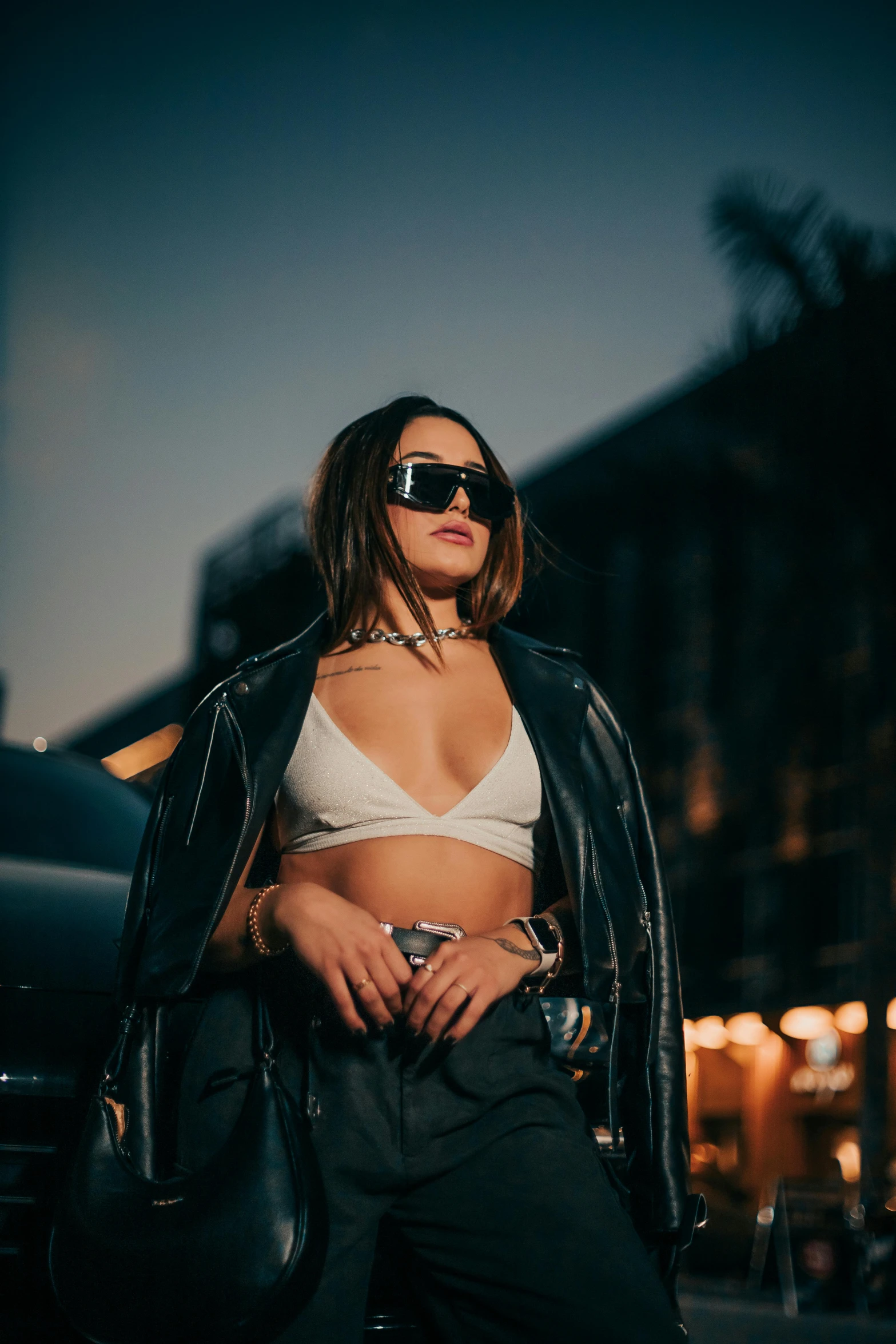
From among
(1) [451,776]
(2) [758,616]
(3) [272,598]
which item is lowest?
(1) [451,776]

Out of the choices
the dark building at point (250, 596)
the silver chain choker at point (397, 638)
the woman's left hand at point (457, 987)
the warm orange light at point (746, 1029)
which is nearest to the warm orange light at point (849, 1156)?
the warm orange light at point (746, 1029)

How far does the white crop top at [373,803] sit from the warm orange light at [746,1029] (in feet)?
76.1

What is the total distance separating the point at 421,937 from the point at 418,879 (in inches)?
4.7

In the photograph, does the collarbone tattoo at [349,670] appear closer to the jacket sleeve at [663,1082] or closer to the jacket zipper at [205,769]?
the jacket zipper at [205,769]

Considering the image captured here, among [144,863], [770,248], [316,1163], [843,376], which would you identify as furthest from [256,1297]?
[843,376]

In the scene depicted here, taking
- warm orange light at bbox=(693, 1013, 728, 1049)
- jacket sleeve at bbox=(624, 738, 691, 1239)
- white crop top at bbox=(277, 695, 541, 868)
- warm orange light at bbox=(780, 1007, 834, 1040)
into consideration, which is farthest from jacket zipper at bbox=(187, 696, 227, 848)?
warm orange light at bbox=(693, 1013, 728, 1049)

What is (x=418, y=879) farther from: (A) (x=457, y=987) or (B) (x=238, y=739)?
(B) (x=238, y=739)

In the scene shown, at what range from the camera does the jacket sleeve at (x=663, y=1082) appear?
211cm

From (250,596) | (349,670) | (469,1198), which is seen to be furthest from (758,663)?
(469,1198)

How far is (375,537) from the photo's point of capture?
92.4 inches

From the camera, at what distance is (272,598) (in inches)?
1078

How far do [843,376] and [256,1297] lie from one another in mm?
13951

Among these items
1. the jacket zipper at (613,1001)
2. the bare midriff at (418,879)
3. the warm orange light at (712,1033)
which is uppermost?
the bare midriff at (418,879)

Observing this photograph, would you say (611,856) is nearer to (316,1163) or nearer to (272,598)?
(316,1163)
